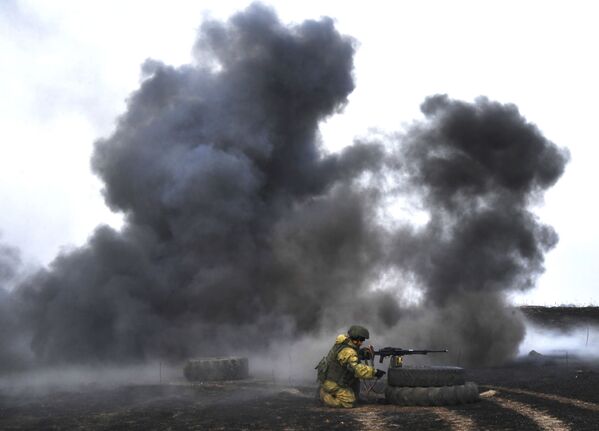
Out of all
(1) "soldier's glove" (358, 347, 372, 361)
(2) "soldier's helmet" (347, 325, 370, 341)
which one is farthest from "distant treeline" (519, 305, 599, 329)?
(2) "soldier's helmet" (347, 325, 370, 341)

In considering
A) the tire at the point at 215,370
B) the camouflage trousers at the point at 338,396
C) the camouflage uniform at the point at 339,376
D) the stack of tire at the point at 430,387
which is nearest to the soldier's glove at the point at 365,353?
the camouflage uniform at the point at 339,376

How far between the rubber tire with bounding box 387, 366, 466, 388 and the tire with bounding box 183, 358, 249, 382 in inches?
404

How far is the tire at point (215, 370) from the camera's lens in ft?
85.1

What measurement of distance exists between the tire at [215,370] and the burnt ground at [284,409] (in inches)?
58.7

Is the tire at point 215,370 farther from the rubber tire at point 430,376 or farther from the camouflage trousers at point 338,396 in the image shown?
the rubber tire at point 430,376

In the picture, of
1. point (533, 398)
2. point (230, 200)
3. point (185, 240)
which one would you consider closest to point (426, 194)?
point (230, 200)

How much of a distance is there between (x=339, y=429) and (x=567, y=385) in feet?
31.1

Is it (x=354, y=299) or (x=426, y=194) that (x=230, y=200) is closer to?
(x=354, y=299)

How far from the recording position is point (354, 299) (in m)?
38.7

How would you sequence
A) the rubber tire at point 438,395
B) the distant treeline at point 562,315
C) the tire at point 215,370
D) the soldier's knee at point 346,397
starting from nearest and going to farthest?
the soldier's knee at point 346,397, the rubber tire at point 438,395, the tire at point 215,370, the distant treeline at point 562,315

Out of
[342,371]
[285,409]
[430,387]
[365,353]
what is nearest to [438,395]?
[430,387]

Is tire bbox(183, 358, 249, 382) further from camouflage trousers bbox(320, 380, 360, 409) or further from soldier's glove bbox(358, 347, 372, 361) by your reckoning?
soldier's glove bbox(358, 347, 372, 361)

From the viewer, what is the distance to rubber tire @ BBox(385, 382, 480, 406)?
16.8m

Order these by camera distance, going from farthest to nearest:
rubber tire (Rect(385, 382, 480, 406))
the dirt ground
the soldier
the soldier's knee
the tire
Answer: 1. the tire
2. rubber tire (Rect(385, 382, 480, 406))
3. the soldier's knee
4. the soldier
5. the dirt ground
